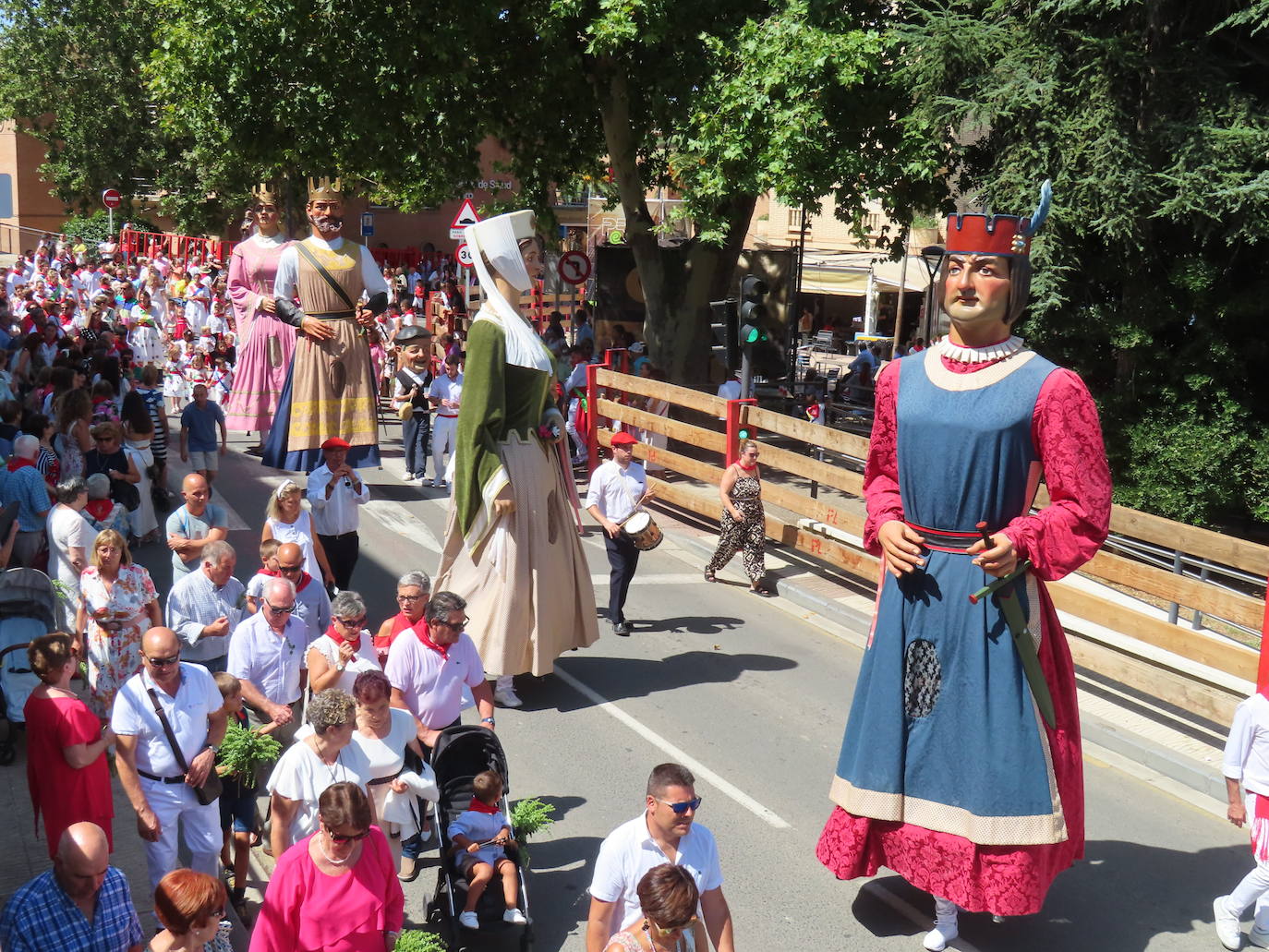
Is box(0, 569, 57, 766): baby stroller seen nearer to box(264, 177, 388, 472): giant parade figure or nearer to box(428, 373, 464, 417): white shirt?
box(264, 177, 388, 472): giant parade figure

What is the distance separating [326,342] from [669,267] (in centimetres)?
712

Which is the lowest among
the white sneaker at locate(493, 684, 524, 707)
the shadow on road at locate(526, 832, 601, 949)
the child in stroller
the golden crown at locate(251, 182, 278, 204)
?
the shadow on road at locate(526, 832, 601, 949)

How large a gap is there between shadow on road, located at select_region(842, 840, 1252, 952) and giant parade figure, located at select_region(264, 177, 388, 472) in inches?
269

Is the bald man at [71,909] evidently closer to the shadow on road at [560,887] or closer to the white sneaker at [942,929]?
the shadow on road at [560,887]

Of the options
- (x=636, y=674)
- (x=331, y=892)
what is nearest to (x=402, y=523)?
(x=636, y=674)

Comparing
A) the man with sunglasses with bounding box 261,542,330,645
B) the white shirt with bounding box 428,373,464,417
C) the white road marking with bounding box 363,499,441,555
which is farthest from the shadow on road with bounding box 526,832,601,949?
the white shirt with bounding box 428,373,464,417

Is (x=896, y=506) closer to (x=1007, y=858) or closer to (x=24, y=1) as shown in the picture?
(x=1007, y=858)

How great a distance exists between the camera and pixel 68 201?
1772 inches

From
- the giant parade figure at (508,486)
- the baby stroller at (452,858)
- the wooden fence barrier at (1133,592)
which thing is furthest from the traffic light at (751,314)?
the baby stroller at (452,858)

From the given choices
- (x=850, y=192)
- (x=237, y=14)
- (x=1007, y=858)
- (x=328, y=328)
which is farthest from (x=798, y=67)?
(x=1007, y=858)

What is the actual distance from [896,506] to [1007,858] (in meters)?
1.56

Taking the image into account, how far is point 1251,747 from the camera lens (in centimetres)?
578

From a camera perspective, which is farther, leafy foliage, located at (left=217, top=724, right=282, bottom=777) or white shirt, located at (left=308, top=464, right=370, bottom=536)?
white shirt, located at (left=308, top=464, right=370, bottom=536)

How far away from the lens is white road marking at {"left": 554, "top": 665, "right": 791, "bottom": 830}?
719 centimetres
